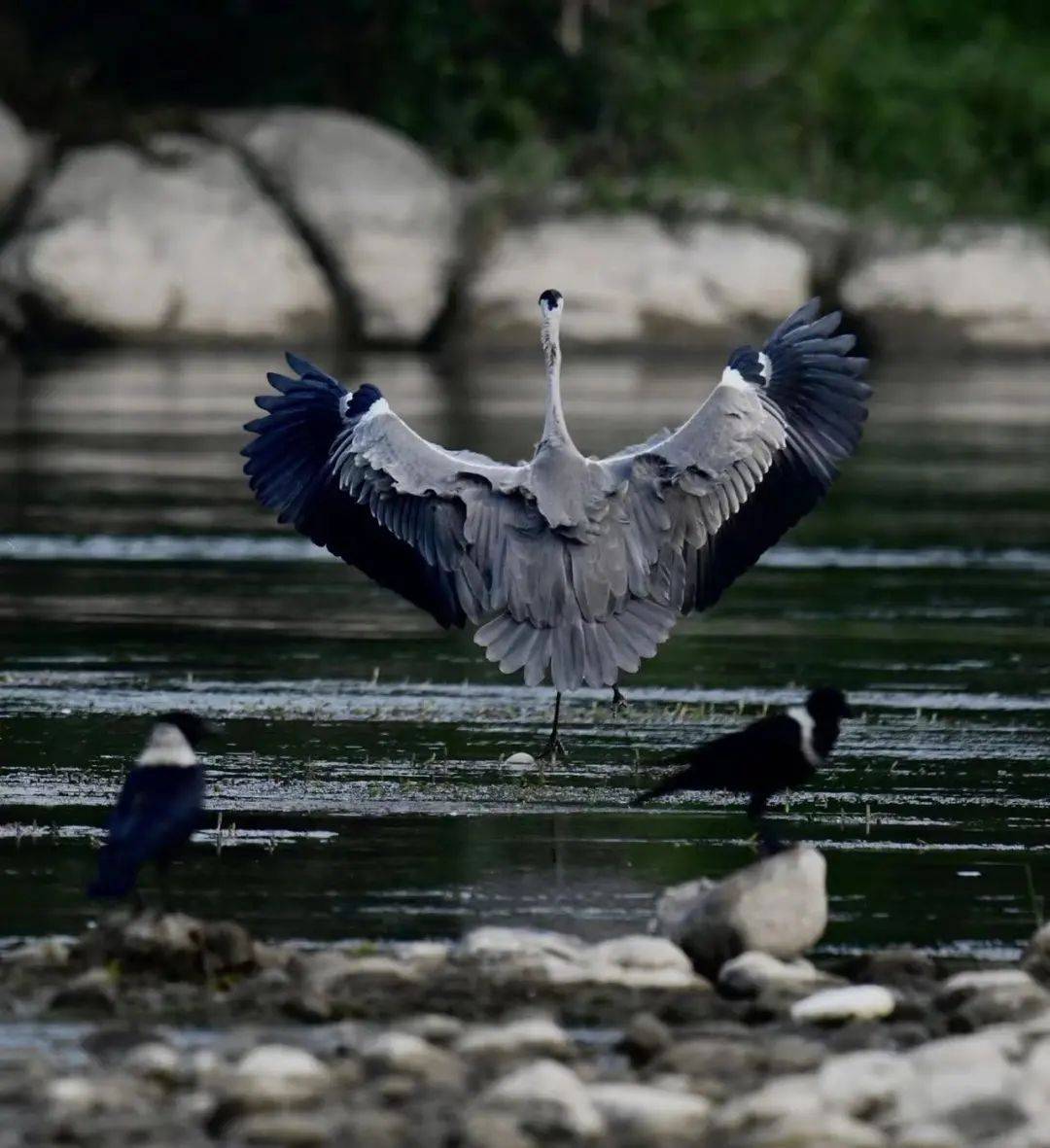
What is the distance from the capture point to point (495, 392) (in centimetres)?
2881

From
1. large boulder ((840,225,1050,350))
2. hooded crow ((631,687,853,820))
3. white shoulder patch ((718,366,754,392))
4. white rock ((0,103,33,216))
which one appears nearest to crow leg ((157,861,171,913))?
hooded crow ((631,687,853,820))

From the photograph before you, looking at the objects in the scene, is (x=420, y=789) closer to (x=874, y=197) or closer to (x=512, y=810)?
(x=512, y=810)

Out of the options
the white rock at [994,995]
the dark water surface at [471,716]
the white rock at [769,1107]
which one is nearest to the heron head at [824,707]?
the dark water surface at [471,716]

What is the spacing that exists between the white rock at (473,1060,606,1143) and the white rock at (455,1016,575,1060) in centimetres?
38

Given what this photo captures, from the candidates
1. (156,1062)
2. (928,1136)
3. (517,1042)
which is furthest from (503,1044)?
(928,1136)

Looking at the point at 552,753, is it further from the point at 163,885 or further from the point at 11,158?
the point at 11,158

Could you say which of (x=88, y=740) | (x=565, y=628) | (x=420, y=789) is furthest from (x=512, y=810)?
(x=88, y=740)

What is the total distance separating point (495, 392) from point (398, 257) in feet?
20.3

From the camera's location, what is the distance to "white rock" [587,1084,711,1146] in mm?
6004

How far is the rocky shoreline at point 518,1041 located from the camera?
19.7 ft

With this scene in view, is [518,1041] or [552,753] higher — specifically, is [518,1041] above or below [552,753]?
below

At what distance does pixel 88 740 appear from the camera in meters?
10.7

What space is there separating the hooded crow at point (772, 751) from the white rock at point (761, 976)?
893 millimetres

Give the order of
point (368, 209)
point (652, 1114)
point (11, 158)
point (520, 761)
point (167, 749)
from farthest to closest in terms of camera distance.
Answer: point (368, 209) < point (11, 158) < point (520, 761) < point (167, 749) < point (652, 1114)
